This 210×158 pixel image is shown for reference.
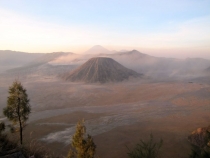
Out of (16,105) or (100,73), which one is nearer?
(16,105)

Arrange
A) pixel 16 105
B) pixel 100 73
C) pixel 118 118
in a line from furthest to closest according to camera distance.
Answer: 1. pixel 100 73
2. pixel 118 118
3. pixel 16 105

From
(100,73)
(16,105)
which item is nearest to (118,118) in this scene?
(16,105)

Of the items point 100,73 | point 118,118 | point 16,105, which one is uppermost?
point 16,105

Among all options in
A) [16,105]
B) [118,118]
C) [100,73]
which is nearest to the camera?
[16,105]

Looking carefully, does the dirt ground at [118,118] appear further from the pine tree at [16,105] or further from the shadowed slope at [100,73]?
the shadowed slope at [100,73]

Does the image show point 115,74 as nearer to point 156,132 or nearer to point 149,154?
point 156,132

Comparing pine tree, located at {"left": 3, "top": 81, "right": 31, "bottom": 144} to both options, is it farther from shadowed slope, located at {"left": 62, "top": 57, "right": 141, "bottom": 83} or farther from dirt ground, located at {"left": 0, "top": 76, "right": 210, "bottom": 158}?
shadowed slope, located at {"left": 62, "top": 57, "right": 141, "bottom": 83}

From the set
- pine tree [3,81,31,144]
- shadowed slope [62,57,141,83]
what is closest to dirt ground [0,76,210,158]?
pine tree [3,81,31,144]

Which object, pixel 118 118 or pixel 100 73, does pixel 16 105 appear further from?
pixel 100 73
